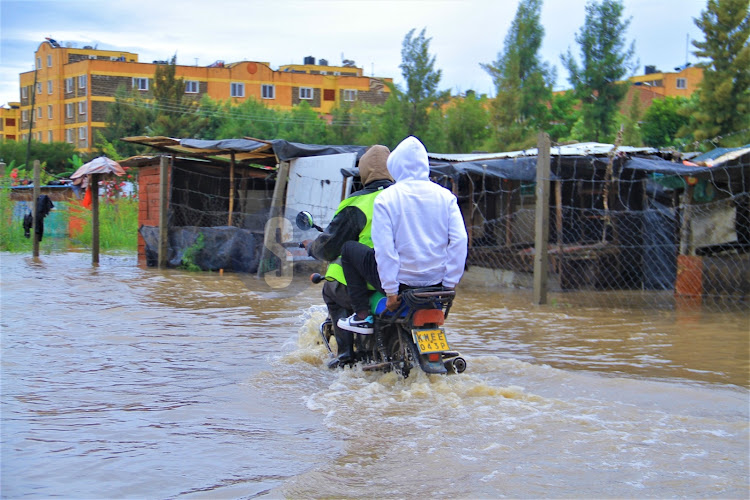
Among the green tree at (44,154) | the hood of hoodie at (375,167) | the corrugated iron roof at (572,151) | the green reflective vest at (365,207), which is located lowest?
the green reflective vest at (365,207)

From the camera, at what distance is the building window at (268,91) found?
6081 cm

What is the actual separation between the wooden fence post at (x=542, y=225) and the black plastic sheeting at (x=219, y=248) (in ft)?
22.5

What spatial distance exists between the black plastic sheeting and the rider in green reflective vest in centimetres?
1007

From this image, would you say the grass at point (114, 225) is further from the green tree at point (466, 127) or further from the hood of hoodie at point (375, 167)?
the hood of hoodie at point (375, 167)

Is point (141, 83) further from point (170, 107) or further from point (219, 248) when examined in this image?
point (219, 248)

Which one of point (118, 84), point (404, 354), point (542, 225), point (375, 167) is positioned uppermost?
point (118, 84)

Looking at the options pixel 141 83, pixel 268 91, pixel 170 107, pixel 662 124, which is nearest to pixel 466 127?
pixel 662 124

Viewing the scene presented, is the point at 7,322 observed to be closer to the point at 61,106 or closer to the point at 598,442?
the point at 598,442

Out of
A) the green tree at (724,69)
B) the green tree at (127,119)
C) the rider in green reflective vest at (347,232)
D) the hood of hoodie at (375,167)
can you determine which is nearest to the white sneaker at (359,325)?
the rider in green reflective vest at (347,232)

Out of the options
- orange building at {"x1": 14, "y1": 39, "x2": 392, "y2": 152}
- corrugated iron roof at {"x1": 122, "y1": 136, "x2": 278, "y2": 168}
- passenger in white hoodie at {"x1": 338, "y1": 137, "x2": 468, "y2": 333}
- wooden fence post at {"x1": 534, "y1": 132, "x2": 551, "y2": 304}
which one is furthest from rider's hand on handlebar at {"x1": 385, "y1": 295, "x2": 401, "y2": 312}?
orange building at {"x1": 14, "y1": 39, "x2": 392, "y2": 152}

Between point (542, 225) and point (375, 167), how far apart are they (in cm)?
557

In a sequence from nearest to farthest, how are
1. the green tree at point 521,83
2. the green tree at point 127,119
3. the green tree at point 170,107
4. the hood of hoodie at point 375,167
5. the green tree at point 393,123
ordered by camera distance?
the hood of hoodie at point 375,167, the green tree at point 521,83, the green tree at point 393,123, the green tree at point 170,107, the green tree at point 127,119

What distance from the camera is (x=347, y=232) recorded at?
5.38 m

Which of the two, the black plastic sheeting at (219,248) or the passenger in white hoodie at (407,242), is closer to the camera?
the passenger in white hoodie at (407,242)
